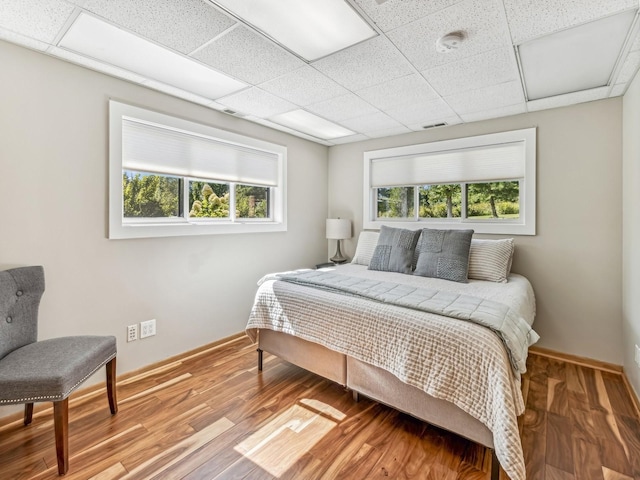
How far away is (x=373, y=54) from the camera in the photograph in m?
1.95

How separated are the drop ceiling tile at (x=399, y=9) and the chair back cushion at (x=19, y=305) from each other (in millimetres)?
2379

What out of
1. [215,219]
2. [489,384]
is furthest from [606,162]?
[215,219]

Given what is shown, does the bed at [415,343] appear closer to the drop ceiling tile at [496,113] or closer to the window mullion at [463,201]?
the window mullion at [463,201]

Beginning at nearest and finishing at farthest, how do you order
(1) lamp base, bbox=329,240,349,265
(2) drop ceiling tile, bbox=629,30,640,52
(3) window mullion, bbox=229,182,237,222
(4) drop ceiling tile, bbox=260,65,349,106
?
1. (2) drop ceiling tile, bbox=629,30,640,52
2. (4) drop ceiling tile, bbox=260,65,349,106
3. (3) window mullion, bbox=229,182,237,222
4. (1) lamp base, bbox=329,240,349,265

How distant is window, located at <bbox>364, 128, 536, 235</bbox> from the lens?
3.00m

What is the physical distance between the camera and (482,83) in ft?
7.68

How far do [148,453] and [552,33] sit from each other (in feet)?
10.4

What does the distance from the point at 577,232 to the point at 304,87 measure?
2631 mm

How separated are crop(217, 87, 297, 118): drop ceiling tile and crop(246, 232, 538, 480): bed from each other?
1.52 m

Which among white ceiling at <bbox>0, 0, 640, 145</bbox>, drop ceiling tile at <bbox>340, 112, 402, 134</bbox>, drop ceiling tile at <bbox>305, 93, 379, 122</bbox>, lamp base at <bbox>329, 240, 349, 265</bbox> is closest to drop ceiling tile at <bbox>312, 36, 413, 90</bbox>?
white ceiling at <bbox>0, 0, 640, 145</bbox>

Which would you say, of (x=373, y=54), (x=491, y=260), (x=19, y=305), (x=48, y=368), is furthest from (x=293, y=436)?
(x=373, y=54)

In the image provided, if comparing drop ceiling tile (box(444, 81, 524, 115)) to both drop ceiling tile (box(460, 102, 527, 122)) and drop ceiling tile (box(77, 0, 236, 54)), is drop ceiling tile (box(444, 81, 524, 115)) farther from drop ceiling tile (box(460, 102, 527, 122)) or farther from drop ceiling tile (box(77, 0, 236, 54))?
drop ceiling tile (box(77, 0, 236, 54))

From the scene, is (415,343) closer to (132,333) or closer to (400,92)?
(400,92)

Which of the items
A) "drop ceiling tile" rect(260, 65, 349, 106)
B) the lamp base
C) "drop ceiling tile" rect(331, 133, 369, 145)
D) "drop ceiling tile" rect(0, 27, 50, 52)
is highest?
"drop ceiling tile" rect(331, 133, 369, 145)
